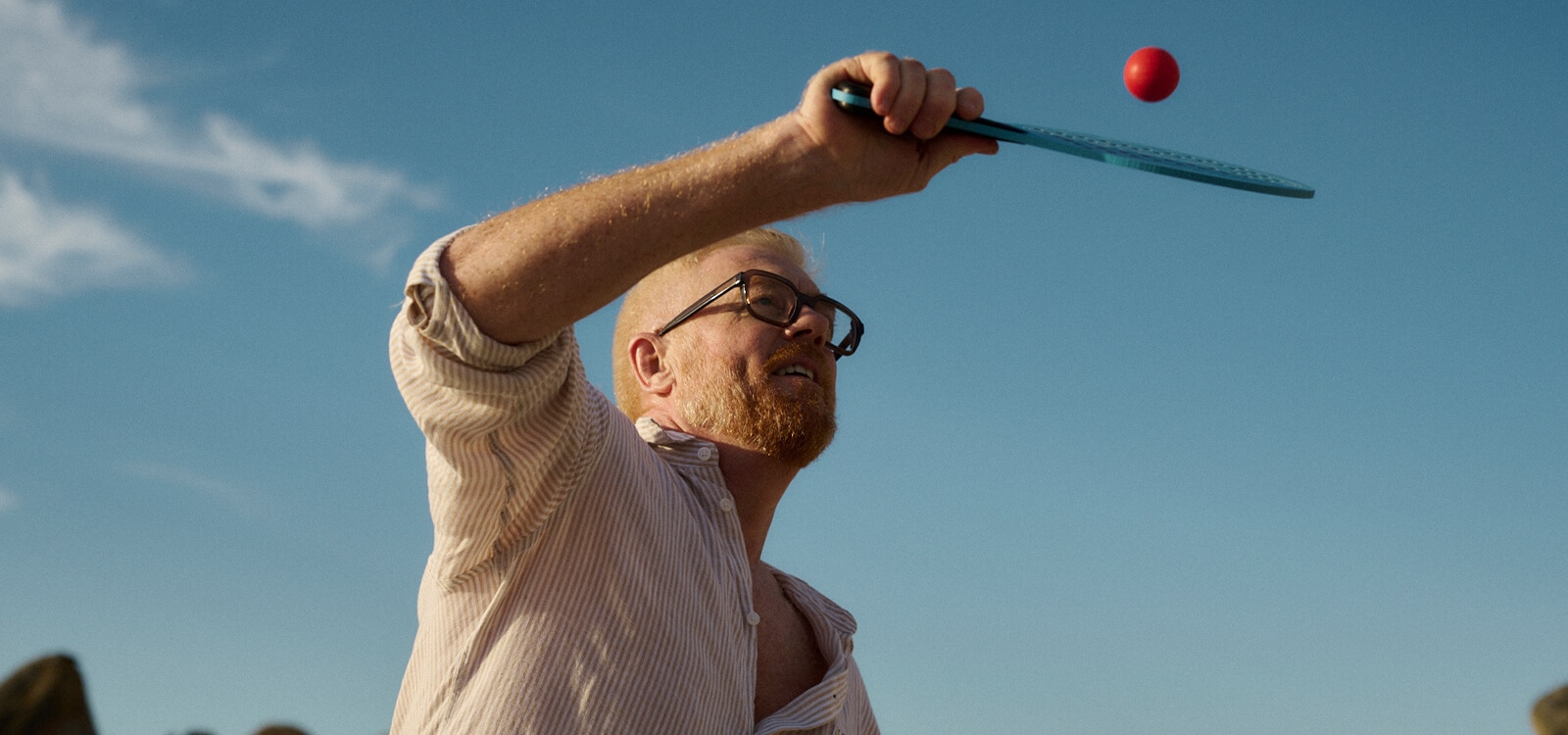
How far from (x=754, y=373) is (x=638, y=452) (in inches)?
40.8

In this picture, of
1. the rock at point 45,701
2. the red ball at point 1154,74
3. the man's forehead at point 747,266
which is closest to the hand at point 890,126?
the red ball at point 1154,74

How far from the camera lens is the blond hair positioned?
550 centimetres

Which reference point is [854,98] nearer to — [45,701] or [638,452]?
[638,452]

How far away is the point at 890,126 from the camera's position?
309 cm

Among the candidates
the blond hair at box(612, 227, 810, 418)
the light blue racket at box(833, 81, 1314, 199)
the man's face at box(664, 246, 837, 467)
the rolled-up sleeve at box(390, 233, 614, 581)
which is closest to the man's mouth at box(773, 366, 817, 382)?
the man's face at box(664, 246, 837, 467)

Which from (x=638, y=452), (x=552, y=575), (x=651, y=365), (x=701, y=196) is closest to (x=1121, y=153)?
(x=701, y=196)

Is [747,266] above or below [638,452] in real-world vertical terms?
above

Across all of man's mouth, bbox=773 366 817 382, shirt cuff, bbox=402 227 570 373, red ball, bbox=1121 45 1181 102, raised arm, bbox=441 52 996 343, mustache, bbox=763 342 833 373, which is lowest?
shirt cuff, bbox=402 227 570 373

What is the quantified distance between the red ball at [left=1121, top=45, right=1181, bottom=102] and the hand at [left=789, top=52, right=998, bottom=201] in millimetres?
1291

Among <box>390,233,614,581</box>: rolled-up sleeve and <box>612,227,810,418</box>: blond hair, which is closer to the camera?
<box>390,233,614,581</box>: rolled-up sleeve

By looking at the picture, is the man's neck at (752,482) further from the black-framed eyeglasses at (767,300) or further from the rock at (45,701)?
the rock at (45,701)

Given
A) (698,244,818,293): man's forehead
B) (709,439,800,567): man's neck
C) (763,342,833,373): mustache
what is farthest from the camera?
(698,244,818,293): man's forehead

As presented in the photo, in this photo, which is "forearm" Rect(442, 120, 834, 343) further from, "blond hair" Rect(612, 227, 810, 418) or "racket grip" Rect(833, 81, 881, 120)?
"blond hair" Rect(612, 227, 810, 418)

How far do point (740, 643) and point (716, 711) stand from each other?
0.30m
